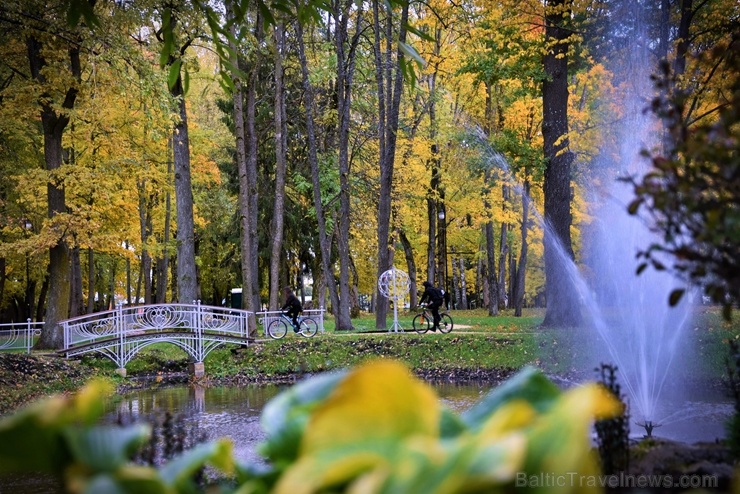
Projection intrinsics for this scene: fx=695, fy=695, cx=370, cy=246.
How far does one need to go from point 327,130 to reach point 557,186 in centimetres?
1340

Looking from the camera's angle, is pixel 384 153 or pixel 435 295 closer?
pixel 435 295

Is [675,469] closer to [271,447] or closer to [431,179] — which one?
[271,447]

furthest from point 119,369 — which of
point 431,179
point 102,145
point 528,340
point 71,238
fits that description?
point 431,179

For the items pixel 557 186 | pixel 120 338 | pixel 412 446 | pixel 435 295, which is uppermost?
pixel 557 186

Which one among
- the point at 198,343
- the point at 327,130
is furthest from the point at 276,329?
the point at 327,130

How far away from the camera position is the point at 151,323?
17875 millimetres

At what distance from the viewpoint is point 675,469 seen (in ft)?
9.55

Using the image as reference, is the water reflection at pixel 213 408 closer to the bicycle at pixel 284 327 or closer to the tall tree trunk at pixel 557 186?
the bicycle at pixel 284 327

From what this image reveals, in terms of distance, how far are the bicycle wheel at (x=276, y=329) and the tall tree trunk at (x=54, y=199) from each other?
5.52 metres

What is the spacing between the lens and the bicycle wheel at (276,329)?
19.8 metres

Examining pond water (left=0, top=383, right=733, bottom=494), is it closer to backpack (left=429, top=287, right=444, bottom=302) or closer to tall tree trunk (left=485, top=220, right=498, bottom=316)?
backpack (left=429, top=287, right=444, bottom=302)

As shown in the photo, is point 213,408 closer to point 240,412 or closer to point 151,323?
point 240,412

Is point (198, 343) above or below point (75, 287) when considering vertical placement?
below

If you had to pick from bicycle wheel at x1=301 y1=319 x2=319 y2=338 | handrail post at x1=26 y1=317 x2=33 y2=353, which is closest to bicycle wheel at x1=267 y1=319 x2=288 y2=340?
bicycle wheel at x1=301 y1=319 x2=319 y2=338
